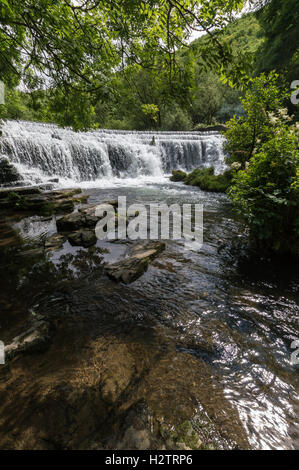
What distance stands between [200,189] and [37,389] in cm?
Result: 1379

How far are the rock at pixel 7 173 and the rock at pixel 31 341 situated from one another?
12318 millimetres

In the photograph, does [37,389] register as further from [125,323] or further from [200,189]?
[200,189]

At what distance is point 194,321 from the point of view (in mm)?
2717

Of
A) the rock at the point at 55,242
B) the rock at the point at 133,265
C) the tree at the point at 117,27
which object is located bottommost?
the rock at the point at 133,265

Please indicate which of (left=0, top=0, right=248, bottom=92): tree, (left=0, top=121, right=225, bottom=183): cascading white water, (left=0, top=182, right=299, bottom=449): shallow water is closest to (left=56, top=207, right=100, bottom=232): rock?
(left=0, top=182, right=299, bottom=449): shallow water

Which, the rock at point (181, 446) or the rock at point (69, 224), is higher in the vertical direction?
the rock at point (69, 224)

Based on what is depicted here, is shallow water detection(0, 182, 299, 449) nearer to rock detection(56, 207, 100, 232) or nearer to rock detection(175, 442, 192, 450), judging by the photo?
rock detection(175, 442, 192, 450)

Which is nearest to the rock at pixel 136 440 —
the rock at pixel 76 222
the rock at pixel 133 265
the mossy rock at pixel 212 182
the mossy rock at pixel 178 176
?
the rock at pixel 133 265

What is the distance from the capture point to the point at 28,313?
2.75 m

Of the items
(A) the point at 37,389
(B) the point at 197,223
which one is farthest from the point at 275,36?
(A) the point at 37,389

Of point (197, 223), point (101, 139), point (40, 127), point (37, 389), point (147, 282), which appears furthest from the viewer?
point (101, 139)

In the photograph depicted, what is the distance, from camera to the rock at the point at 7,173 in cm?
1144

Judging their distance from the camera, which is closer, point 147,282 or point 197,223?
point 147,282

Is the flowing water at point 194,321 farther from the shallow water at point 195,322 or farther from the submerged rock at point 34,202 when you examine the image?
the submerged rock at point 34,202
